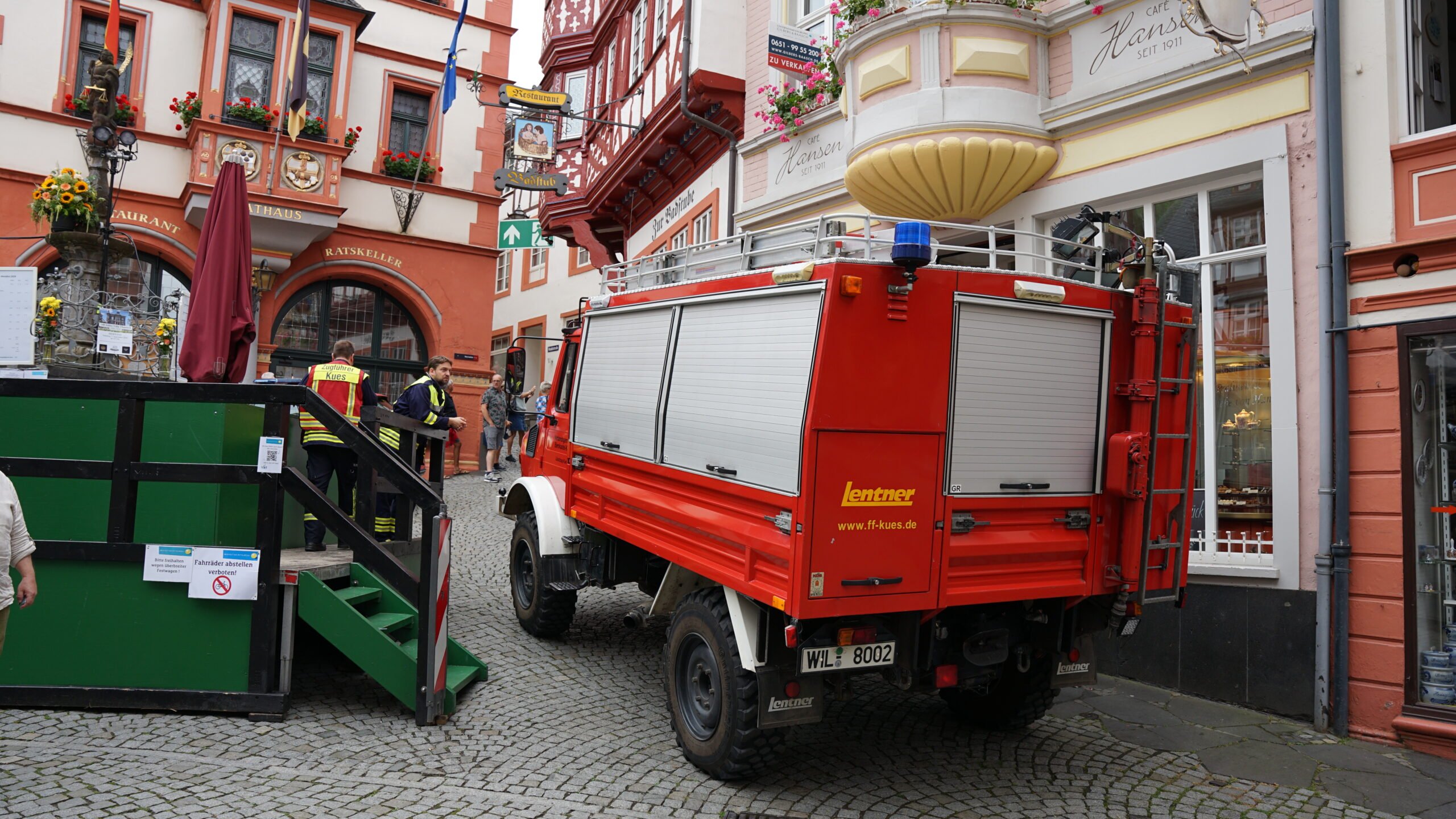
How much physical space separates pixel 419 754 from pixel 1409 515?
580 centimetres

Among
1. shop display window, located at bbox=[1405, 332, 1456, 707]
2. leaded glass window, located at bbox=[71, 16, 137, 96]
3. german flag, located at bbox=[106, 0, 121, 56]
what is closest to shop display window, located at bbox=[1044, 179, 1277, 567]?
shop display window, located at bbox=[1405, 332, 1456, 707]

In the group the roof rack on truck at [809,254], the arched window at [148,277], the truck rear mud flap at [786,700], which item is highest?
the arched window at [148,277]

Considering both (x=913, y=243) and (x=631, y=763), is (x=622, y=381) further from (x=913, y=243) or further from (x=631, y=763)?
(x=913, y=243)

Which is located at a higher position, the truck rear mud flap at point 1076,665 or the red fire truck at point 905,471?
the red fire truck at point 905,471

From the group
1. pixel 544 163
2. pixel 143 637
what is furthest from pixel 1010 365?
Result: pixel 544 163

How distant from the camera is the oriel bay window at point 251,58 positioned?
17125mm

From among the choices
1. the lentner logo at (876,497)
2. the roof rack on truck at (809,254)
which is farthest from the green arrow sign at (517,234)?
the lentner logo at (876,497)

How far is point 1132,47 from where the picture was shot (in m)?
7.20

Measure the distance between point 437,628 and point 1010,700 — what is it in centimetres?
326

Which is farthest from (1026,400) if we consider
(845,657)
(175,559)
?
(175,559)

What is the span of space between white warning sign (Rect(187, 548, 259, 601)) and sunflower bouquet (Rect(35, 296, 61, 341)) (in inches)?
168

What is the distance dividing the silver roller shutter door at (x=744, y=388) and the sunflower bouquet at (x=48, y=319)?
5.95 meters

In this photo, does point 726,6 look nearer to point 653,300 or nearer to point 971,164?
point 971,164

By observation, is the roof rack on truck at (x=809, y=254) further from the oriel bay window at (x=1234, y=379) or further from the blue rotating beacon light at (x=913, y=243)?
the oriel bay window at (x=1234, y=379)
